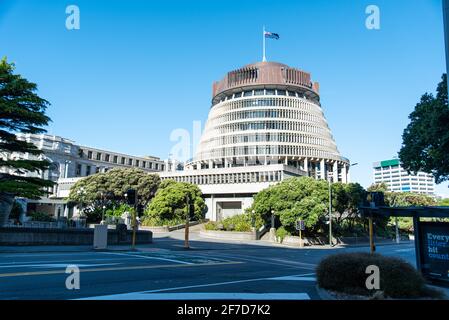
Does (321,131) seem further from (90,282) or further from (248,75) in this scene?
(90,282)

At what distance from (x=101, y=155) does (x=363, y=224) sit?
92.9 m

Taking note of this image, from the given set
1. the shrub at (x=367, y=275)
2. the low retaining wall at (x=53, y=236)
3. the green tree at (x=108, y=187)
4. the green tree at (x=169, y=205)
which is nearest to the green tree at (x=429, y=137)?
the shrub at (x=367, y=275)

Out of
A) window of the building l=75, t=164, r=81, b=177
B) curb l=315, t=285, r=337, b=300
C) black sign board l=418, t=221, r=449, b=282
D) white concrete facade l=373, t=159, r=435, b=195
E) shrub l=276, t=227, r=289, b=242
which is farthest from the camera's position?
white concrete facade l=373, t=159, r=435, b=195

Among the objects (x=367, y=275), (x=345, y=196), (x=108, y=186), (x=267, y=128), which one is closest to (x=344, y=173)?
(x=267, y=128)

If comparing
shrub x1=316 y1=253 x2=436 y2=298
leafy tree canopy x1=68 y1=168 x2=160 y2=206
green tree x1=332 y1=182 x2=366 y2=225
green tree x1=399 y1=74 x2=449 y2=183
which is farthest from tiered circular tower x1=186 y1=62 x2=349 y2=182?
shrub x1=316 y1=253 x2=436 y2=298

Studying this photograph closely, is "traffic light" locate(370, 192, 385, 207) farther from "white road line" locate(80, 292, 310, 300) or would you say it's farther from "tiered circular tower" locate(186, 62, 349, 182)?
"tiered circular tower" locate(186, 62, 349, 182)

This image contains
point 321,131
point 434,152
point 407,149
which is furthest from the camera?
point 321,131

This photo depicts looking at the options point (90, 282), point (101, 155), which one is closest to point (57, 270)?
point (90, 282)

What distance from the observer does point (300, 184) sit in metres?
47.7

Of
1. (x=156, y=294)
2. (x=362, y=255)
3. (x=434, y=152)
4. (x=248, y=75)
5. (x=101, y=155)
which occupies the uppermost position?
(x=248, y=75)

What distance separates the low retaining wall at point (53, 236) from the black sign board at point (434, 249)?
22.7 meters

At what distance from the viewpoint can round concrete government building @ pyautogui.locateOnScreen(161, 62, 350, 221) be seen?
106 metres

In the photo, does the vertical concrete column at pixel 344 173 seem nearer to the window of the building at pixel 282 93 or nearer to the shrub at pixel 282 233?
the window of the building at pixel 282 93

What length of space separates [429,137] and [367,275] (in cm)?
1739
